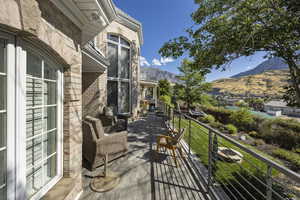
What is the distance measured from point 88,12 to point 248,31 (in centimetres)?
356

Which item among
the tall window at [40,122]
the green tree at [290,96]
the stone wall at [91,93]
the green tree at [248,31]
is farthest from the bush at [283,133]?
the tall window at [40,122]

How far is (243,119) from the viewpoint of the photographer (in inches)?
413

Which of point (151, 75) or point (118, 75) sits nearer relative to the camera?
point (118, 75)

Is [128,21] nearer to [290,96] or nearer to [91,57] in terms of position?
[91,57]

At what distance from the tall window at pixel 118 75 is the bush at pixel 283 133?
30.8ft

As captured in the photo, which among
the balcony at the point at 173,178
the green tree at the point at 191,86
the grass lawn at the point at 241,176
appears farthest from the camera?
the green tree at the point at 191,86

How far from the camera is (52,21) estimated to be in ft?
5.13

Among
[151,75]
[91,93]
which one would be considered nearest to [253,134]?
[91,93]

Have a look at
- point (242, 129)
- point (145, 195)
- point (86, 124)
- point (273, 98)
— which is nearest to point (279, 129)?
point (242, 129)

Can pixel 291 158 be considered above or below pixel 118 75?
below

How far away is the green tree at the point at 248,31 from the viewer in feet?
9.32

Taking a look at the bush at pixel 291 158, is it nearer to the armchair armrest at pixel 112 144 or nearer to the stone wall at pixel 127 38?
the armchair armrest at pixel 112 144

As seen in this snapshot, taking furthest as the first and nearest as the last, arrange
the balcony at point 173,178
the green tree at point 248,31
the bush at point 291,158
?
1. the bush at point 291,158
2. the green tree at point 248,31
3. the balcony at point 173,178

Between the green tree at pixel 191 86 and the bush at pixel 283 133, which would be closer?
the bush at pixel 283 133
